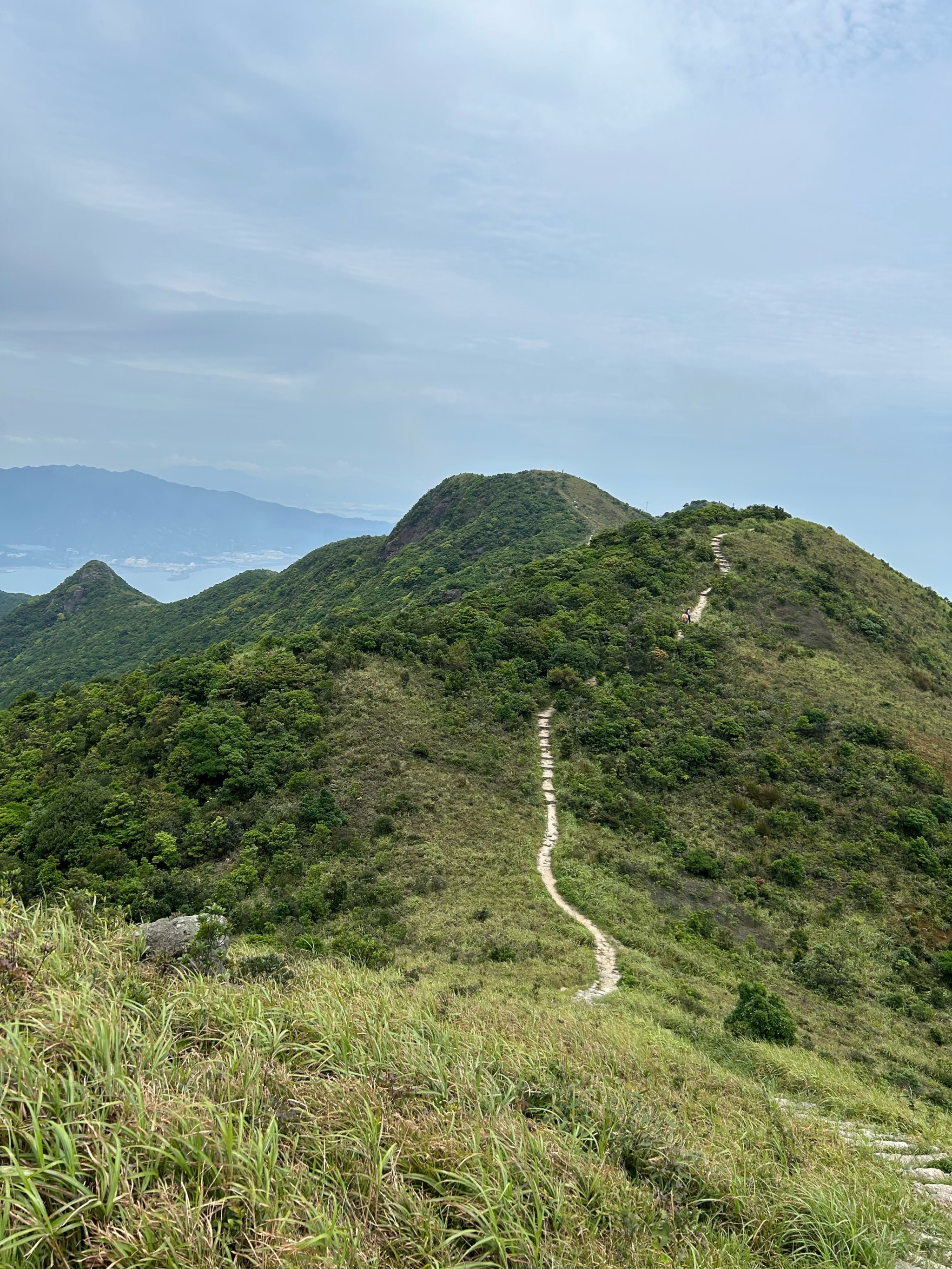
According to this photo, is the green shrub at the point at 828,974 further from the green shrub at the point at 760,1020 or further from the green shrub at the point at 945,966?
the green shrub at the point at 760,1020

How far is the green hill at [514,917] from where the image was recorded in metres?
4.45

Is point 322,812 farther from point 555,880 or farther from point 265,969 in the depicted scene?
point 265,969

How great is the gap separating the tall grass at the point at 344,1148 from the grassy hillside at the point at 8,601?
137 meters

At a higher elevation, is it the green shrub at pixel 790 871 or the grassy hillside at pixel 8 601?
the green shrub at pixel 790 871

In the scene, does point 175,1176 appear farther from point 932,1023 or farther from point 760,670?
point 760,670

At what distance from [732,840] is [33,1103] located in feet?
82.7

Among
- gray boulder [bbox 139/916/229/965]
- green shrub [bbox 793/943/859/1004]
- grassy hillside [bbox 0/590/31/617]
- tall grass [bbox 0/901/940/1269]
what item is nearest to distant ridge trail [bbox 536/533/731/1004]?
green shrub [bbox 793/943/859/1004]

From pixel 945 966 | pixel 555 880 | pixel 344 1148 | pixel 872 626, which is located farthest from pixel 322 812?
pixel 872 626

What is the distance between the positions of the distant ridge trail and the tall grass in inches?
308

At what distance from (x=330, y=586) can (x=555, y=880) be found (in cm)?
6253

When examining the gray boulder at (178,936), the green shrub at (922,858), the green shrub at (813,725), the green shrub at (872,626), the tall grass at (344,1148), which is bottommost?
the gray boulder at (178,936)

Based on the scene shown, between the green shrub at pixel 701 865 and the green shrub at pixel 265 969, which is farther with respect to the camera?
the green shrub at pixel 701 865

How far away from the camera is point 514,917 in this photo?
719 inches

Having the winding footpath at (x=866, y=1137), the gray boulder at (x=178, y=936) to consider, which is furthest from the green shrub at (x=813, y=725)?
the gray boulder at (x=178, y=936)
